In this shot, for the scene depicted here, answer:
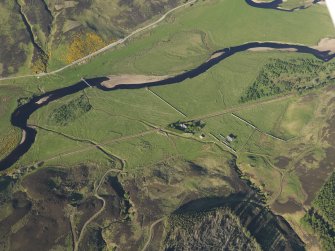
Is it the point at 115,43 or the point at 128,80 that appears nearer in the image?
the point at 128,80

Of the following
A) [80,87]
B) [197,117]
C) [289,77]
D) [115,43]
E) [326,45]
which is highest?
[326,45]

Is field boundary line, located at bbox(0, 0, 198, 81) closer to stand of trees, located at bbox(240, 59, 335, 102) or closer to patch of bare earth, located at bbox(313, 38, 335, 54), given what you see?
stand of trees, located at bbox(240, 59, 335, 102)

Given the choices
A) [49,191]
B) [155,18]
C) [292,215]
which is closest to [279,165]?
[292,215]

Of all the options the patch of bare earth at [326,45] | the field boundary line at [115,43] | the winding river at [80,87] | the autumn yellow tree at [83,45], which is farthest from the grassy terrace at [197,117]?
the autumn yellow tree at [83,45]

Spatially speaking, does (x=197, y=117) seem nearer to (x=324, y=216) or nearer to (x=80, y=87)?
(x=80, y=87)

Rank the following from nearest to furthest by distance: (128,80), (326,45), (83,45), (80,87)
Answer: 1. (80,87)
2. (128,80)
3. (83,45)
4. (326,45)

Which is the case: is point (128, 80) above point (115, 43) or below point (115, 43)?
below

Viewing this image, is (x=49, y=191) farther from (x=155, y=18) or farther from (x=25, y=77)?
(x=155, y=18)

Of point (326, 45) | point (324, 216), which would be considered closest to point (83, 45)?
point (326, 45)

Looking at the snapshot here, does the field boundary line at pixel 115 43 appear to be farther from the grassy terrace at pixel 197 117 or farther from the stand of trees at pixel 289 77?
the stand of trees at pixel 289 77
